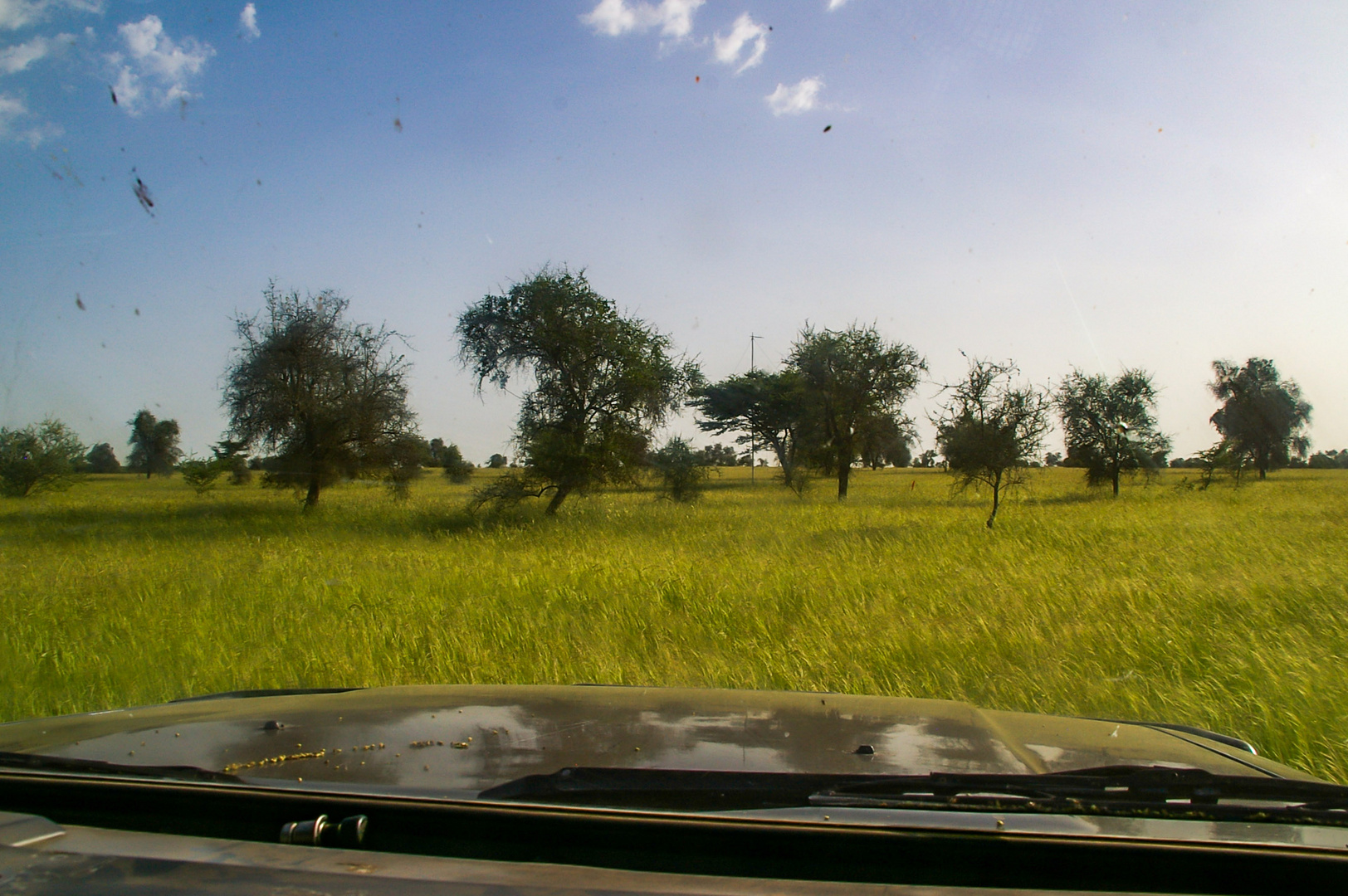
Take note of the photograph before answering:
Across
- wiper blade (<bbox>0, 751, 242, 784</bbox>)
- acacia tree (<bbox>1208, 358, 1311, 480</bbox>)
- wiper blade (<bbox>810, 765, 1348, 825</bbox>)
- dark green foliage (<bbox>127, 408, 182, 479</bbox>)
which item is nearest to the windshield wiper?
wiper blade (<bbox>810, 765, 1348, 825</bbox>)

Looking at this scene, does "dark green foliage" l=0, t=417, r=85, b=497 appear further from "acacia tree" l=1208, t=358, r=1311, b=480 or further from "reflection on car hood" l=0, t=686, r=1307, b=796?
"acacia tree" l=1208, t=358, r=1311, b=480

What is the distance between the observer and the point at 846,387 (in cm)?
3195

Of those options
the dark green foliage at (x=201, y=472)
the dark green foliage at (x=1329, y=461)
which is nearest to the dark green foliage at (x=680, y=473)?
the dark green foliage at (x=201, y=472)

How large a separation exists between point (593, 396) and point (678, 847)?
63.1ft

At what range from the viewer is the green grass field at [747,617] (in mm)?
5348

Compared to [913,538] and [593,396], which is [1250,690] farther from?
[593,396]

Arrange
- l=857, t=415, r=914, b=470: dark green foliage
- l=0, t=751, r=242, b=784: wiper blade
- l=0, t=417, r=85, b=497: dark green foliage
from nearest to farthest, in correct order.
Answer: l=0, t=751, r=242, b=784: wiper blade
l=0, t=417, r=85, b=497: dark green foliage
l=857, t=415, r=914, b=470: dark green foliage

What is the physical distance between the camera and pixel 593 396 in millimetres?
20641

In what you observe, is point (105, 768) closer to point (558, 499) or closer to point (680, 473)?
point (558, 499)

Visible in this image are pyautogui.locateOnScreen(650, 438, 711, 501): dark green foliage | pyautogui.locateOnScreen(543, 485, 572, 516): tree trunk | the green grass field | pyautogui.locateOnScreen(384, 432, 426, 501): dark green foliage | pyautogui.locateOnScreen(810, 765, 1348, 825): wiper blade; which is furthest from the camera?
pyautogui.locateOnScreen(650, 438, 711, 501): dark green foliage

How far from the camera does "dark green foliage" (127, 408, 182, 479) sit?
17.1 m

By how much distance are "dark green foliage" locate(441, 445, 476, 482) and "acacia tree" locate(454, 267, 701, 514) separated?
7.56m

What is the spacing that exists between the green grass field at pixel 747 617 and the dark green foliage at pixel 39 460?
3595 mm

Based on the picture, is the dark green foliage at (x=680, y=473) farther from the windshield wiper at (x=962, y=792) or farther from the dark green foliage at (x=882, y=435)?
the windshield wiper at (x=962, y=792)
